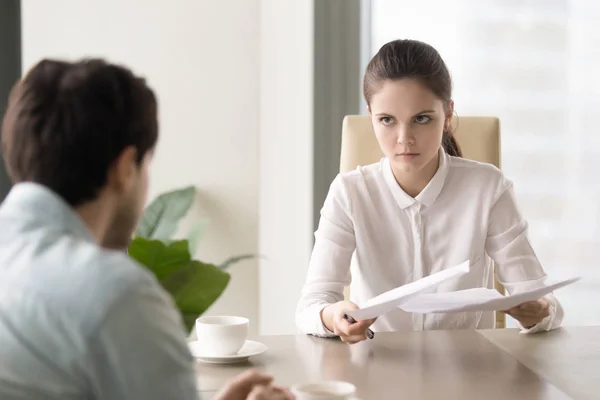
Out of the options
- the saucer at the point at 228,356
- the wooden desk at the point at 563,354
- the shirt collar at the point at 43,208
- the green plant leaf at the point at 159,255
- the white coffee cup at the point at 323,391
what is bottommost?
the wooden desk at the point at 563,354

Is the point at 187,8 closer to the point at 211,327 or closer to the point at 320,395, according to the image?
the point at 211,327

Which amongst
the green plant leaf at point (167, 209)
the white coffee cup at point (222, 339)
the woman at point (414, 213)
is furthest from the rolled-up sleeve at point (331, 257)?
the green plant leaf at point (167, 209)

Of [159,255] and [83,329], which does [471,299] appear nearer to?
[159,255]

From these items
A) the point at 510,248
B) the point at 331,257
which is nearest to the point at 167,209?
the point at 331,257

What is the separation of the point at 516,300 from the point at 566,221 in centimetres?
140

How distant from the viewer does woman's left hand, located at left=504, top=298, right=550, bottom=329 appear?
162 centimetres

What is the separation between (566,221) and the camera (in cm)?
280

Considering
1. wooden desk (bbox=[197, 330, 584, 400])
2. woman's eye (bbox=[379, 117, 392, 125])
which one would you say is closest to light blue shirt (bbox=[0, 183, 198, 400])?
wooden desk (bbox=[197, 330, 584, 400])

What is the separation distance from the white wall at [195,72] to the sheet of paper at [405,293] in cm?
168

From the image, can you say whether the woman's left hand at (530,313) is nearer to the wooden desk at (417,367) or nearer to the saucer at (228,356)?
the wooden desk at (417,367)

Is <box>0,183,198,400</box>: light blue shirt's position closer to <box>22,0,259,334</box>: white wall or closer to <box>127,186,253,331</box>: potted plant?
<box>127,186,253,331</box>: potted plant

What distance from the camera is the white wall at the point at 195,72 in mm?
2951

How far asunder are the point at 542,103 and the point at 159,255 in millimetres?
2085

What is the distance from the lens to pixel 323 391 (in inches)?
42.2
